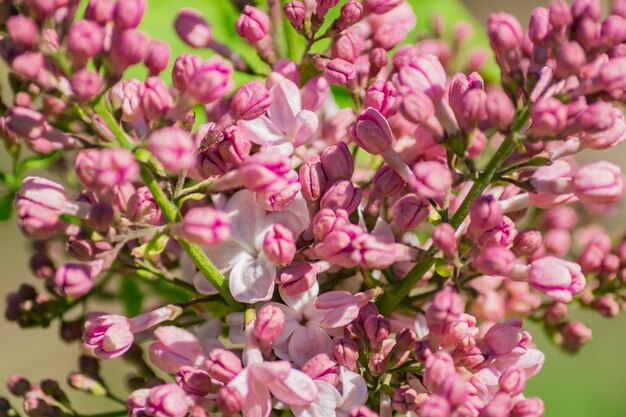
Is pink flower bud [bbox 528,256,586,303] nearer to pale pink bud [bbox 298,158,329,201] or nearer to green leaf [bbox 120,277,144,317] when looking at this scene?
pale pink bud [bbox 298,158,329,201]

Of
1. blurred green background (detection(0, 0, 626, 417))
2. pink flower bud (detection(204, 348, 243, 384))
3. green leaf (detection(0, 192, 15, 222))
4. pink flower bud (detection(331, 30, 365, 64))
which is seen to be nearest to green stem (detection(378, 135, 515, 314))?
pink flower bud (detection(204, 348, 243, 384))

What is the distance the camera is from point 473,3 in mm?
6250

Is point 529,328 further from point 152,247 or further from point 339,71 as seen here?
point 152,247

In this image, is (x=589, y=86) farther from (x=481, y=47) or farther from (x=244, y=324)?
(x=481, y=47)

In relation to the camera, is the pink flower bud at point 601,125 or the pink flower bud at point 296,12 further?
the pink flower bud at point 296,12

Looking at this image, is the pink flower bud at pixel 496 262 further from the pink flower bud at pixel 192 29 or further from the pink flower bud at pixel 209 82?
the pink flower bud at pixel 192 29

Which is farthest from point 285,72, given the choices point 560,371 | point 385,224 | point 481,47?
point 560,371

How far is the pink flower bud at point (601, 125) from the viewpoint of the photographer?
1559mm

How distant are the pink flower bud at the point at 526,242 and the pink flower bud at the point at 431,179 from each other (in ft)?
0.89

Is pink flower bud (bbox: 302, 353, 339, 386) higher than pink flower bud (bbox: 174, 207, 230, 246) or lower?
lower

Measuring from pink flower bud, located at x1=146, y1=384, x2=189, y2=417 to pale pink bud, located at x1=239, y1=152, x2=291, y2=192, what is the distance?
0.40 meters

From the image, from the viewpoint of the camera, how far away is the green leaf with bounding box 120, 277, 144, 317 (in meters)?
2.55

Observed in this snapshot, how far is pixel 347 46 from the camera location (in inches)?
78.6

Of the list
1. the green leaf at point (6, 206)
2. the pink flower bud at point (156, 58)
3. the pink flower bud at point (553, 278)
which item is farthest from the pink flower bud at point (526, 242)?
the green leaf at point (6, 206)
